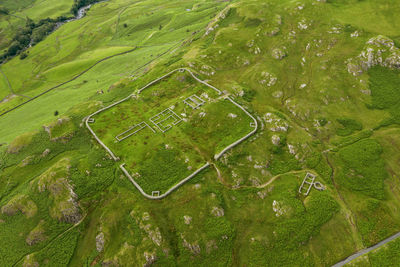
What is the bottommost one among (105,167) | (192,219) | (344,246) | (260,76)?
(344,246)

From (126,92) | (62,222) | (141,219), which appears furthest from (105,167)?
(126,92)

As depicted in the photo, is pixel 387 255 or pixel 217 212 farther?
pixel 217 212

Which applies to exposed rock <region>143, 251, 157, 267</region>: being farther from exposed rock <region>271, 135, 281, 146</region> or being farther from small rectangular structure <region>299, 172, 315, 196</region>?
exposed rock <region>271, 135, 281, 146</region>

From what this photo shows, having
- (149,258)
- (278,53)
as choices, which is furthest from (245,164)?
(278,53)

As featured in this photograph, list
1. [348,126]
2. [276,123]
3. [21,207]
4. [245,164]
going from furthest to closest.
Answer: [348,126] < [276,123] < [245,164] < [21,207]

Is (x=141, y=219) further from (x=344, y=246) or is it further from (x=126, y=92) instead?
(x=126, y=92)

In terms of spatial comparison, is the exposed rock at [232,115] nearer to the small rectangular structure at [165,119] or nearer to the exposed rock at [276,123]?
the exposed rock at [276,123]

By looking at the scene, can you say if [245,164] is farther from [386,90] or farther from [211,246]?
[386,90]
